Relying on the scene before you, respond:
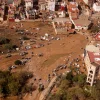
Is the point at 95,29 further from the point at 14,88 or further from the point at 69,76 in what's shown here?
the point at 14,88

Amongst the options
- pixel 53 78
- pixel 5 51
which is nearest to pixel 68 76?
pixel 53 78

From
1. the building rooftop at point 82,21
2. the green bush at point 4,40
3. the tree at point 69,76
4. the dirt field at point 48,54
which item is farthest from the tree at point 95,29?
the tree at point 69,76

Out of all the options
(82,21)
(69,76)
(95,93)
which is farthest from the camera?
(82,21)

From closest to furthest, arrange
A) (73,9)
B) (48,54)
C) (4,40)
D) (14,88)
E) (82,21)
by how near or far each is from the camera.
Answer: (14,88) < (48,54) < (4,40) < (82,21) < (73,9)

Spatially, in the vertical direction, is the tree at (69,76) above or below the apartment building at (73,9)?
below

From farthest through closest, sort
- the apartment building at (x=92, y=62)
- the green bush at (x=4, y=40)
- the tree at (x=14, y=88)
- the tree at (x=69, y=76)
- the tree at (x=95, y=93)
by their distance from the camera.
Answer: the green bush at (x=4, y=40), the tree at (x=69, y=76), the apartment building at (x=92, y=62), the tree at (x=14, y=88), the tree at (x=95, y=93)

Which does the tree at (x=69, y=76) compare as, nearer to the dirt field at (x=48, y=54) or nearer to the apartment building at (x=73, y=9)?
the dirt field at (x=48, y=54)

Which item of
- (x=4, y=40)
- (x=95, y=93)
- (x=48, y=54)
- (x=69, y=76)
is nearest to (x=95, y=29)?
(x=48, y=54)

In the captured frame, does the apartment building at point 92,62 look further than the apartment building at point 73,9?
No

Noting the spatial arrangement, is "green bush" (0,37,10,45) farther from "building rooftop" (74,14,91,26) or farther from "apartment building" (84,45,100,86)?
"building rooftop" (74,14,91,26)

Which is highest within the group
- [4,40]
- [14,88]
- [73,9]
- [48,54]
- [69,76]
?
[73,9]

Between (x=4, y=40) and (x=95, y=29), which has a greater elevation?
(x=95, y=29)
